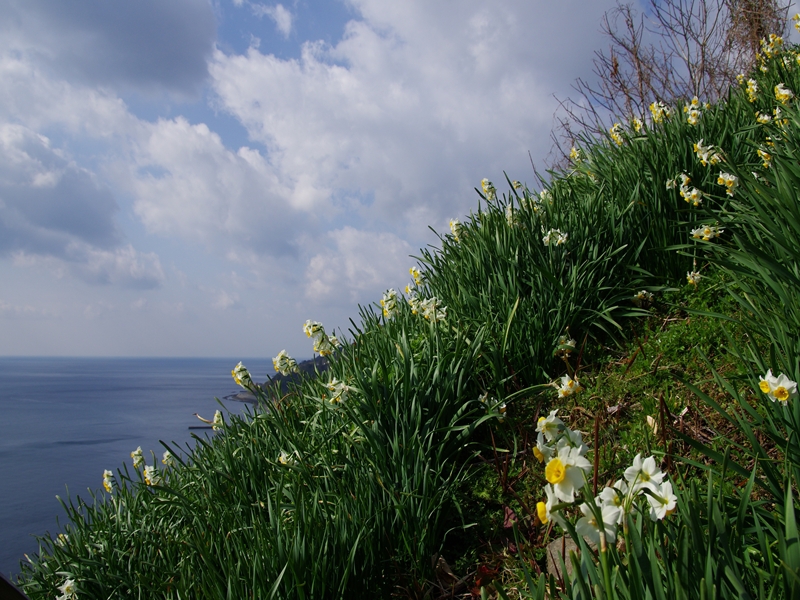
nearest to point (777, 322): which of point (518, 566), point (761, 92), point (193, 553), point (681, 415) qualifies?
point (681, 415)

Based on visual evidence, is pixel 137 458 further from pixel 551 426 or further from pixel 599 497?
pixel 599 497

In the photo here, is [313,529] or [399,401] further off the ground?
[399,401]

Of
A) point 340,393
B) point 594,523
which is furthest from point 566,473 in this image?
point 340,393

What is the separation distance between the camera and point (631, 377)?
3004mm

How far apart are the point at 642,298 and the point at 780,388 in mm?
1898

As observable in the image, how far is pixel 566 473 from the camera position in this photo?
47.1 inches

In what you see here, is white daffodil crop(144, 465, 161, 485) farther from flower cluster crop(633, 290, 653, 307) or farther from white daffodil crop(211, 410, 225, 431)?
flower cluster crop(633, 290, 653, 307)

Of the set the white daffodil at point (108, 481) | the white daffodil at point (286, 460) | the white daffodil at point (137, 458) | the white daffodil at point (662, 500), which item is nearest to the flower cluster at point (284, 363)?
the white daffodil at point (286, 460)

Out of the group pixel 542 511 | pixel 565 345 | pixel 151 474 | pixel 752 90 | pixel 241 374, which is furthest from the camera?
pixel 752 90

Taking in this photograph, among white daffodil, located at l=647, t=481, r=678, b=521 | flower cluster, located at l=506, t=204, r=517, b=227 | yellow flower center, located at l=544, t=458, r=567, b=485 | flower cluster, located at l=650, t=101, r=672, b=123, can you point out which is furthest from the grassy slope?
yellow flower center, located at l=544, t=458, r=567, b=485

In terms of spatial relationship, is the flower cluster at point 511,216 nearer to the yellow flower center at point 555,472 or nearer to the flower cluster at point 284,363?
the flower cluster at point 284,363

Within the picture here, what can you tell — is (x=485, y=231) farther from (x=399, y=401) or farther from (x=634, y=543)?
(x=634, y=543)

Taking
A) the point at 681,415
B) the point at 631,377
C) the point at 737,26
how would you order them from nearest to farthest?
the point at 681,415 → the point at 631,377 → the point at 737,26

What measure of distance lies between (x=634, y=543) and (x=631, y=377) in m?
1.99
